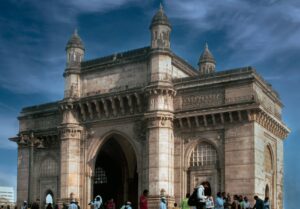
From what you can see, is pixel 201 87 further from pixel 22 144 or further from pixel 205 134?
pixel 22 144

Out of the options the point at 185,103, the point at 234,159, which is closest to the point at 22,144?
the point at 185,103

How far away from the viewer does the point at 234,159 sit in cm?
3269

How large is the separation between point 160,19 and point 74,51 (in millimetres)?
8076

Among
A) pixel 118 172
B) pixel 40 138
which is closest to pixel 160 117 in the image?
pixel 118 172

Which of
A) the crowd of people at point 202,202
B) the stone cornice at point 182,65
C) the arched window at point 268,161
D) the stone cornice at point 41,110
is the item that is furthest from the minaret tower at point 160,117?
the stone cornice at point 41,110

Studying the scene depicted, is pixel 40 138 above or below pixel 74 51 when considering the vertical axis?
below

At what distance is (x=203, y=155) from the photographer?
113 feet

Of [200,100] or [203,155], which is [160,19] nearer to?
[200,100]

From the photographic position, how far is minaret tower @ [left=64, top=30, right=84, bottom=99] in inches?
1579

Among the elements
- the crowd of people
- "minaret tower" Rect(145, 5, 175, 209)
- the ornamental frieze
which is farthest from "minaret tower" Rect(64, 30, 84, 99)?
the crowd of people

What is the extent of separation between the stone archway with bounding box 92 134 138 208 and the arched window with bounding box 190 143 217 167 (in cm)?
815

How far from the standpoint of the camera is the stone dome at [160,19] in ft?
120

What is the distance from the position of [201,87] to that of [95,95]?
27.0ft

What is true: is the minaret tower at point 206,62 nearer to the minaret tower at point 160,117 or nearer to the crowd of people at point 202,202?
the minaret tower at point 160,117
